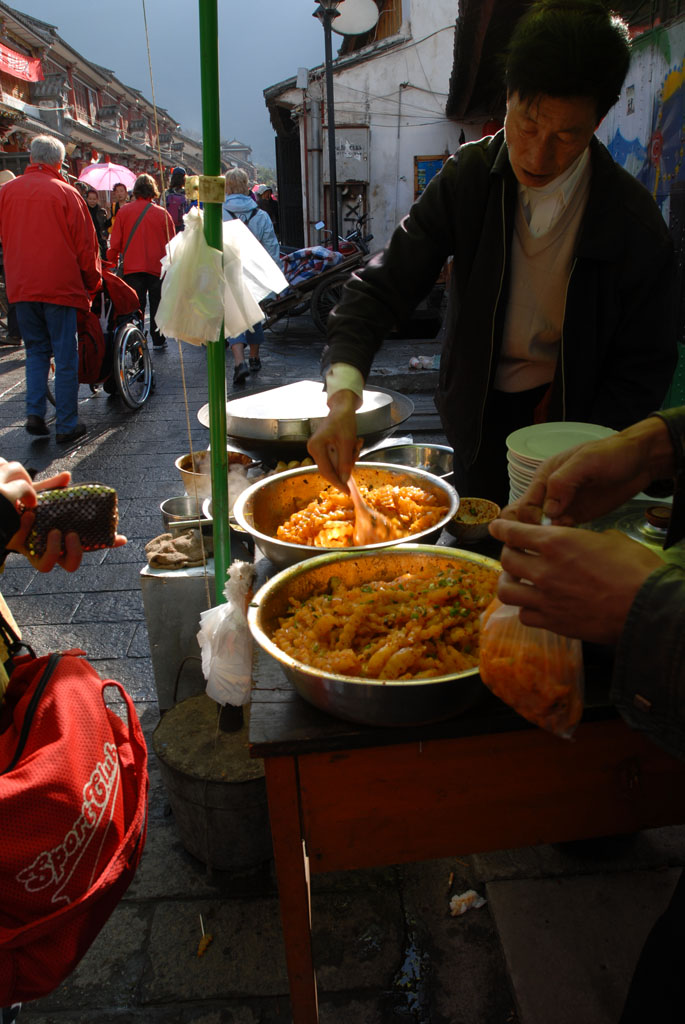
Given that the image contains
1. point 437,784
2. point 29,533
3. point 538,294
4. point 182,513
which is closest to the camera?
point 437,784

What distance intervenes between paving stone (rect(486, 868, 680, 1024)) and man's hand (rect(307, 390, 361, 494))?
1513mm

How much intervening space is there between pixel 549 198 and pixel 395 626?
166 centimetres

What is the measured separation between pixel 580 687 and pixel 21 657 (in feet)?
4.52

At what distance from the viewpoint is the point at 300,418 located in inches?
107

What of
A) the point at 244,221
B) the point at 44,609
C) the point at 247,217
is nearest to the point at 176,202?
the point at 244,221

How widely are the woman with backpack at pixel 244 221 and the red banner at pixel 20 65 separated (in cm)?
1500

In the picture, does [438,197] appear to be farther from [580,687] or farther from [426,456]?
[580,687]

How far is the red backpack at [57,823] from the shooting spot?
133cm

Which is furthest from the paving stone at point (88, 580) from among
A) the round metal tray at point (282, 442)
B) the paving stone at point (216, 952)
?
the paving stone at point (216, 952)

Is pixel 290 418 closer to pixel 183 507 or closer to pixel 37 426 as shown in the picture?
pixel 183 507

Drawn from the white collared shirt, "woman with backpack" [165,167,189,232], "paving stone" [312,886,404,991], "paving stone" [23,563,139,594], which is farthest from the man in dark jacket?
"woman with backpack" [165,167,189,232]

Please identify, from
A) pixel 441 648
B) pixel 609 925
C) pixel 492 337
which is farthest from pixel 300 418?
pixel 609 925

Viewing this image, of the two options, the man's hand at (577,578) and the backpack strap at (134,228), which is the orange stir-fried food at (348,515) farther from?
the backpack strap at (134,228)

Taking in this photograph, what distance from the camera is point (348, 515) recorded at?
2131mm
